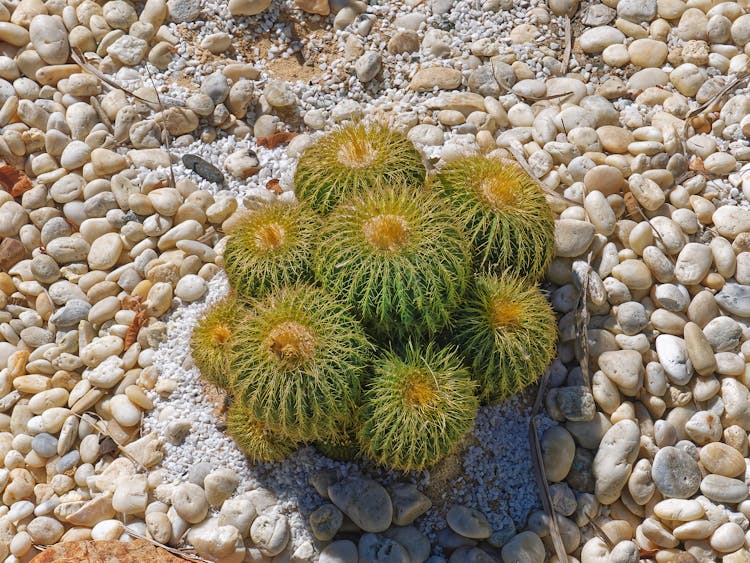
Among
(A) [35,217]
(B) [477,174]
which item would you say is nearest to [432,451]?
(B) [477,174]

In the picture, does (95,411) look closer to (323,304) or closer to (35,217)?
(35,217)

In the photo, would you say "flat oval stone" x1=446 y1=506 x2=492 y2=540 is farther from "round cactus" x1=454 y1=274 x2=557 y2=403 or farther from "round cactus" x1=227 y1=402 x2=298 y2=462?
"round cactus" x1=227 y1=402 x2=298 y2=462

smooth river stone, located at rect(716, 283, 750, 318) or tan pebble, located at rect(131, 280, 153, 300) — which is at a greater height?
tan pebble, located at rect(131, 280, 153, 300)

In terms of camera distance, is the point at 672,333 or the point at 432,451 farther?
the point at 672,333

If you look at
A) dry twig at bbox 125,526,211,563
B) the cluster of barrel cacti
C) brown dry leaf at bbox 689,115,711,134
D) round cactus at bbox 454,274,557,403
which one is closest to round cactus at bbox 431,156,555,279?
the cluster of barrel cacti

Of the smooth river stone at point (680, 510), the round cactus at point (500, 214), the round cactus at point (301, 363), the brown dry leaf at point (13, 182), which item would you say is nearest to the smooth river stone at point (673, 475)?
the smooth river stone at point (680, 510)

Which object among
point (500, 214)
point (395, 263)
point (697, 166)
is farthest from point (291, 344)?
point (697, 166)

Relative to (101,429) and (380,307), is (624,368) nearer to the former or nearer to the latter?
(380,307)
